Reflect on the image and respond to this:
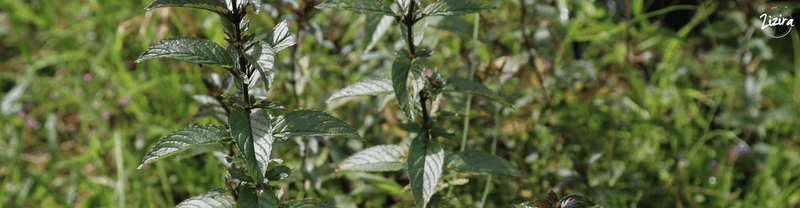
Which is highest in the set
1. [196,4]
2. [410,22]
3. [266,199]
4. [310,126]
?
[196,4]

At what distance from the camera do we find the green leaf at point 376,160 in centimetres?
111

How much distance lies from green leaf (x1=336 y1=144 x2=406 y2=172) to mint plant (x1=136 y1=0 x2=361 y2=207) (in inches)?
8.3

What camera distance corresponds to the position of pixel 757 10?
2039mm

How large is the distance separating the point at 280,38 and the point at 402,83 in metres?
0.26

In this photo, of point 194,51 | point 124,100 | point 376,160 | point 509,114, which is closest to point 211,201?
point 194,51

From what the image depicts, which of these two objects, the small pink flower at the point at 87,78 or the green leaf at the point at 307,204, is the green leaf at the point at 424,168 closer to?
the green leaf at the point at 307,204

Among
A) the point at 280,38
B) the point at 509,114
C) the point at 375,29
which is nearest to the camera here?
the point at 280,38

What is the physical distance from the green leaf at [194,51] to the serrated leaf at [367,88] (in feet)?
0.88

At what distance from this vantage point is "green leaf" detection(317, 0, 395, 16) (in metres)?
0.86

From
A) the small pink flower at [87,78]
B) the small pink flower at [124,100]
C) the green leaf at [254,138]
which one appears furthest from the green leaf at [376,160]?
the small pink flower at [87,78]

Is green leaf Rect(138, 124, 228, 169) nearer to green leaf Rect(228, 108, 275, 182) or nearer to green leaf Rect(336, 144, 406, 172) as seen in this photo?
green leaf Rect(228, 108, 275, 182)

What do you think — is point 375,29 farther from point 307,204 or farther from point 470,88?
point 307,204

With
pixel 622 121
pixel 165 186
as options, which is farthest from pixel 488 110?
pixel 165 186

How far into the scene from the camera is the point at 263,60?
767 millimetres
